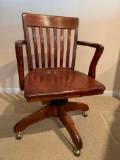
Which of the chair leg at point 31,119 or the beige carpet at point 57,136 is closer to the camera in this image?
the beige carpet at point 57,136

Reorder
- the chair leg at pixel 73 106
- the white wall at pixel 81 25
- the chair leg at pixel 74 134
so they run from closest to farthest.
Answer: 1. the chair leg at pixel 74 134
2. the chair leg at pixel 73 106
3. the white wall at pixel 81 25

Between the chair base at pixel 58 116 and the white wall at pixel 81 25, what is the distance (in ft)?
1.89

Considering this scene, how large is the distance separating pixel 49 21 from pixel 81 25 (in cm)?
40

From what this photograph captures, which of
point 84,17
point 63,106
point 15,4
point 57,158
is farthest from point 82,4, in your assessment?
point 57,158

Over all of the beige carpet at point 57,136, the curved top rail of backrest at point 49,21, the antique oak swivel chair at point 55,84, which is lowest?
the beige carpet at point 57,136

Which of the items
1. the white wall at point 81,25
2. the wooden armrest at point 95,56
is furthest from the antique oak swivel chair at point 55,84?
the white wall at point 81,25

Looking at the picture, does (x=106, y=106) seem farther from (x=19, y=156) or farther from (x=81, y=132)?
(x=19, y=156)

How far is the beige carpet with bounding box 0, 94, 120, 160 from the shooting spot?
107cm

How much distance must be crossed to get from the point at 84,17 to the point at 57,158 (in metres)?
1.24

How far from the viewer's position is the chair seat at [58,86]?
3.07ft

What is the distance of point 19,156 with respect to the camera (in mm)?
1039

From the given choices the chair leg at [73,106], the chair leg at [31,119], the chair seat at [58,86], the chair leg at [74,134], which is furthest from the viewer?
the chair leg at [73,106]

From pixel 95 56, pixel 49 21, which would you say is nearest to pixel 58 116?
pixel 95 56

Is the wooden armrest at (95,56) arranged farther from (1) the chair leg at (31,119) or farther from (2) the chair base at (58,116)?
(1) the chair leg at (31,119)
